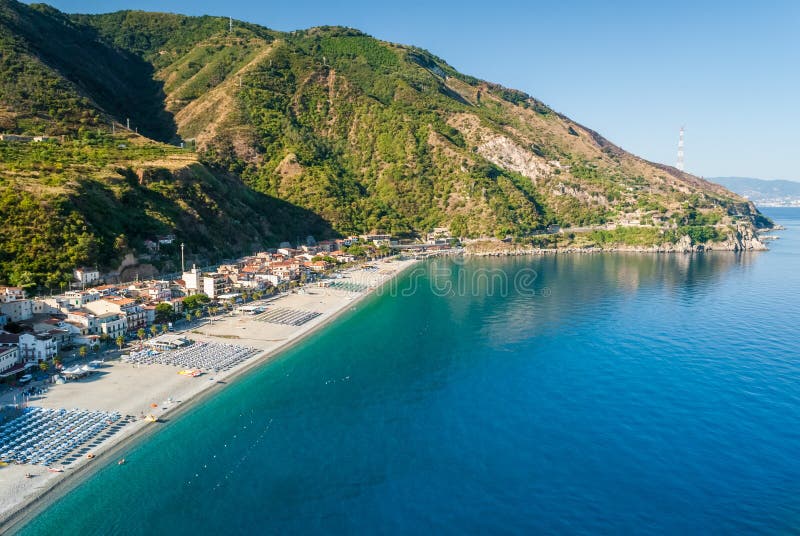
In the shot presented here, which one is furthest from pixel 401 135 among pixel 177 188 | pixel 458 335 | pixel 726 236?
pixel 458 335

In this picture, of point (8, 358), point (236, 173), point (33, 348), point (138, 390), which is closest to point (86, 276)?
point (33, 348)

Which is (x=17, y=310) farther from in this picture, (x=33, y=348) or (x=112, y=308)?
(x=33, y=348)

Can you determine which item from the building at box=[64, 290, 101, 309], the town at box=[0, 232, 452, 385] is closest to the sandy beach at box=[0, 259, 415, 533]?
the town at box=[0, 232, 452, 385]

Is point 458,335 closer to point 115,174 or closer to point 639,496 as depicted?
point 639,496

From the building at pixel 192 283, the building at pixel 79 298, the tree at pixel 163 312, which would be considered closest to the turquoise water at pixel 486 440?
the tree at pixel 163 312

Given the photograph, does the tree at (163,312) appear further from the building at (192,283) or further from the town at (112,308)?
the building at (192,283)

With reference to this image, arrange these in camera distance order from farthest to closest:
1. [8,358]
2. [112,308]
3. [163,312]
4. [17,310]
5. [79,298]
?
[163,312], [79,298], [112,308], [17,310], [8,358]
